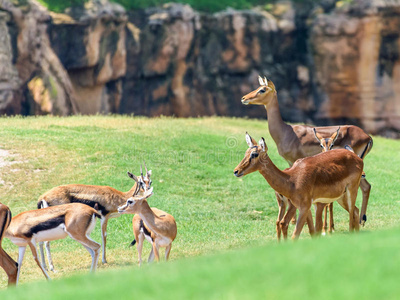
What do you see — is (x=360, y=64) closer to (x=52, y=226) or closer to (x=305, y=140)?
(x=305, y=140)

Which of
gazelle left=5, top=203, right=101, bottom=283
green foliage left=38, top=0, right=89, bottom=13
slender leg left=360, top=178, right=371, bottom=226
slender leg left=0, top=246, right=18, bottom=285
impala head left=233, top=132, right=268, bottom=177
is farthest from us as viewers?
green foliage left=38, top=0, right=89, bottom=13

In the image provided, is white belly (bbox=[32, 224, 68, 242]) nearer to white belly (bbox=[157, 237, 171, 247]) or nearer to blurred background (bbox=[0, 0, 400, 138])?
white belly (bbox=[157, 237, 171, 247])

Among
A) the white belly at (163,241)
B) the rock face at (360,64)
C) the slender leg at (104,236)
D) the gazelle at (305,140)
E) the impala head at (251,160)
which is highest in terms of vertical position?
the impala head at (251,160)

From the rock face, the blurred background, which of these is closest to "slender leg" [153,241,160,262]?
the blurred background

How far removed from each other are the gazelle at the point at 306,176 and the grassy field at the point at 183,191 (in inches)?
37.7

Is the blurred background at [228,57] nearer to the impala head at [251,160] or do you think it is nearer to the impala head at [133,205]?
the impala head at [133,205]

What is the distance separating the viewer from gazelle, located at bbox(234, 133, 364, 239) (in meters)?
10.1

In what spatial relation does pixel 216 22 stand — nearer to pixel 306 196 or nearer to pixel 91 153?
pixel 91 153

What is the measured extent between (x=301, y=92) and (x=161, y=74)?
687 cm

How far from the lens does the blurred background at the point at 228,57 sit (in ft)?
89.7

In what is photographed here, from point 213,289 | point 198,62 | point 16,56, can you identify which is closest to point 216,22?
point 198,62

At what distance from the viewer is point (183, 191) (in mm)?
16312

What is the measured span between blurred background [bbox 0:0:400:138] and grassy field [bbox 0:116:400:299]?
529 centimetres

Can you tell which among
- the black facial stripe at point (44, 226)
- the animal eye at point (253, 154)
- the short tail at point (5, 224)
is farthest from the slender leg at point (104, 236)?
the animal eye at point (253, 154)
